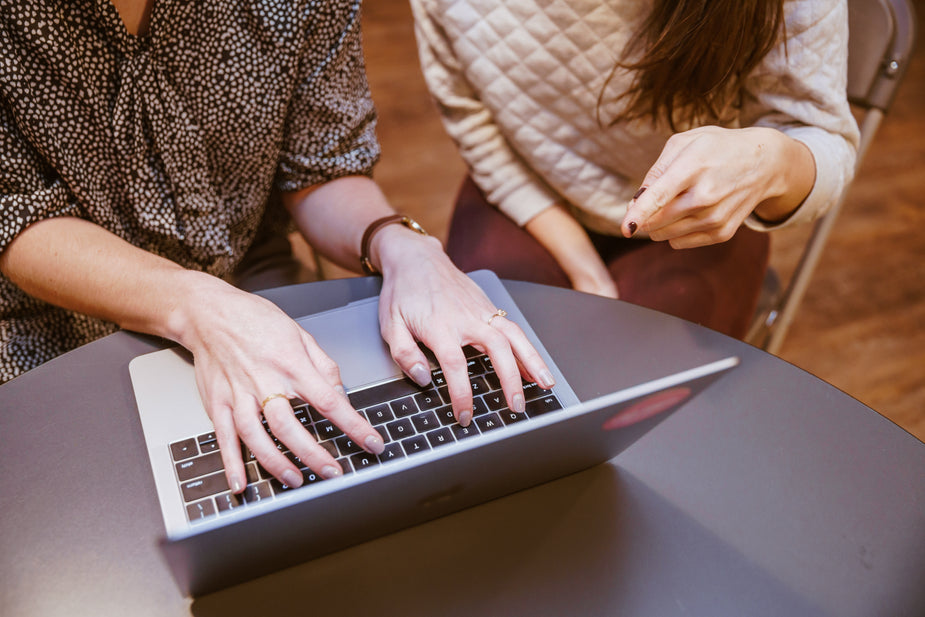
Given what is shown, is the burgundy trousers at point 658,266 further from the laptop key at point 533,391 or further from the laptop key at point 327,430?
the laptop key at point 327,430

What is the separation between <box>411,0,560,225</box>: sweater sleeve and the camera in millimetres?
1041

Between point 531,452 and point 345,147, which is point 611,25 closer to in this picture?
point 345,147

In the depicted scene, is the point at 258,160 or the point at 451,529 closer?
the point at 451,529

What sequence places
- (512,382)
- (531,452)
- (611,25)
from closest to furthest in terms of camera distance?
(531,452) → (512,382) → (611,25)

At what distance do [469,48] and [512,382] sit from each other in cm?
57

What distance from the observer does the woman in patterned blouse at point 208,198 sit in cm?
62

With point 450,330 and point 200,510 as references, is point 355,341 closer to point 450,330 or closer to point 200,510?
point 450,330

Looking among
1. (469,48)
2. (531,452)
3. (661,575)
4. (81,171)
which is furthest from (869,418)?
(81,171)

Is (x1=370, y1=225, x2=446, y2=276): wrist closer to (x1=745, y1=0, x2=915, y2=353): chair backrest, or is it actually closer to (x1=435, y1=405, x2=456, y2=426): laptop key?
(x1=435, y1=405, x2=456, y2=426): laptop key

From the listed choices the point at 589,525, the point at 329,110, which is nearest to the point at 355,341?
the point at 589,525

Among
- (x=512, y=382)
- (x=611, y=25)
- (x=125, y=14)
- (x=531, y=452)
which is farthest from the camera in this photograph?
(x=611, y=25)

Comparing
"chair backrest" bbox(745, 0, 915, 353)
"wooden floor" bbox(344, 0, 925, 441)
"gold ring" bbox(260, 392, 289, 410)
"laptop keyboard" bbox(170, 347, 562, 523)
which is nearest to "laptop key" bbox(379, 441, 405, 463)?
"laptop keyboard" bbox(170, 347, 562, 523)

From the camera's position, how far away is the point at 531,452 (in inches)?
19.6

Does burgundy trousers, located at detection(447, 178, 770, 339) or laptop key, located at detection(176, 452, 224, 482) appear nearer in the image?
laptop key, located at detection(176, 452, 224, 482)
